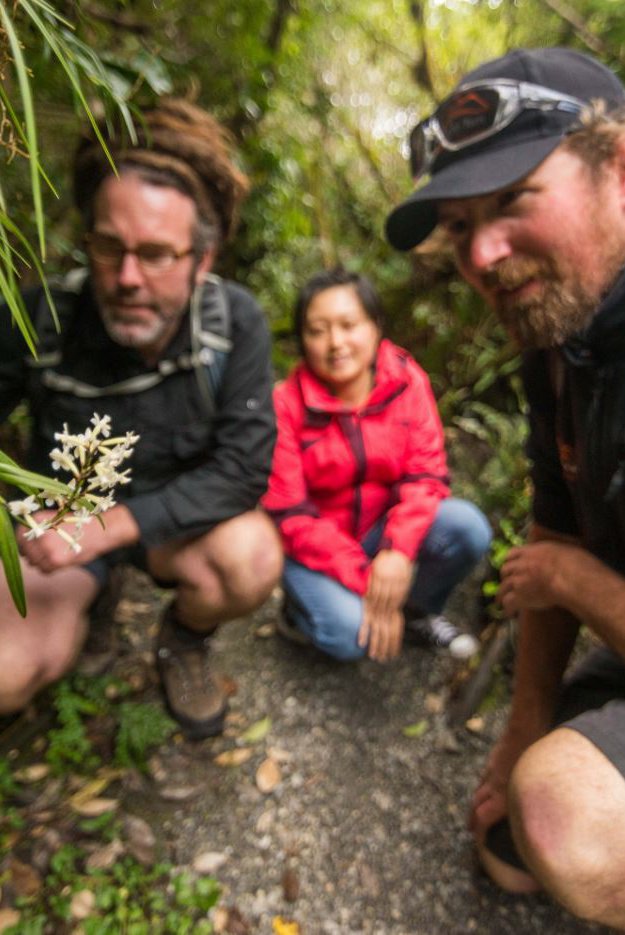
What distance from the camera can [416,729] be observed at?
2.56 meters

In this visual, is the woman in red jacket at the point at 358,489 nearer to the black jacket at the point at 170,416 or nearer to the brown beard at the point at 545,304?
the black jacket at the point at 170,416

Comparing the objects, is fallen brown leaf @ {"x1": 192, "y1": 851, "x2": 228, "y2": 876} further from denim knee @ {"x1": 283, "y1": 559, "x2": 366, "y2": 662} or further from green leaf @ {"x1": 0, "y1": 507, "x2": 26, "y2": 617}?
green leaf @ {"x1": 0, "y1": 507, "x2": 26, "y2": 617}

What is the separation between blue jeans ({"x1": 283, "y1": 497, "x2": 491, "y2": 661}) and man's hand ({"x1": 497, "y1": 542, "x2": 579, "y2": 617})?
0.88 metres

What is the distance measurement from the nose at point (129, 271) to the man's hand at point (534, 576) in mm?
1479

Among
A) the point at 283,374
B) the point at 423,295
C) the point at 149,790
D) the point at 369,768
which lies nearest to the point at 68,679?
the point at 149,790

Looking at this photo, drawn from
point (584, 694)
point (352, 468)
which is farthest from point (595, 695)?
point (352, 468)

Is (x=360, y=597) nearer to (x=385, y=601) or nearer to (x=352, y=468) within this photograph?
(x=385, y=601)

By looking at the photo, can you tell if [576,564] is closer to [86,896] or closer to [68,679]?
[86,896]

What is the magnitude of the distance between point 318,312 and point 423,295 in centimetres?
255

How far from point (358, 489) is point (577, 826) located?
1710 millimetres

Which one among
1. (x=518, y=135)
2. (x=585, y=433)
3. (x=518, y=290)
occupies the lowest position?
(x=585, y=433)

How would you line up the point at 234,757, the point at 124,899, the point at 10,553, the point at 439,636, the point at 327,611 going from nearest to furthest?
the point at 10,553, the point at 124,899, the point at 234,757, the point at 327,611, the point at 439,636

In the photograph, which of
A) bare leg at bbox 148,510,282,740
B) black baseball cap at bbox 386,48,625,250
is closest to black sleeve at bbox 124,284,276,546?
bare leg at bbox 148,510,282,740

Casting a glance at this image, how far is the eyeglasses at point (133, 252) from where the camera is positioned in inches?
79.7
